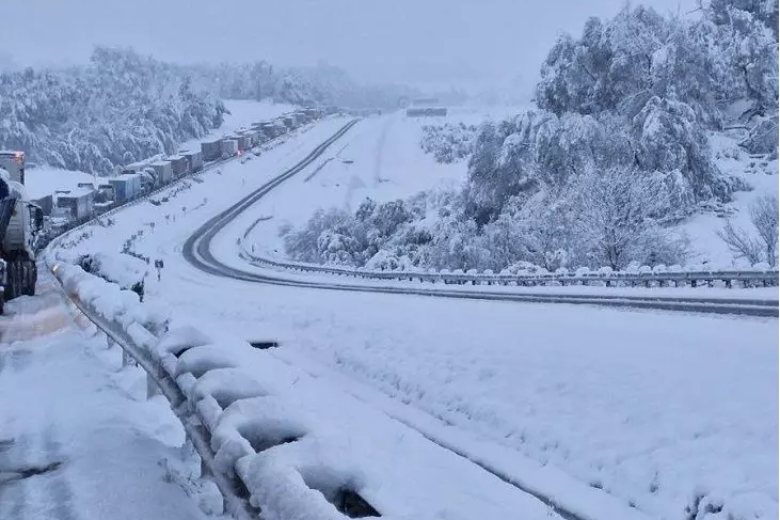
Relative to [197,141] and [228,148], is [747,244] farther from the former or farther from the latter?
[197,141]

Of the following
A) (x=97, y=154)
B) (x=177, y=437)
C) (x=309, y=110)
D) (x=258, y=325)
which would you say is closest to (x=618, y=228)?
(x=258, y=325)

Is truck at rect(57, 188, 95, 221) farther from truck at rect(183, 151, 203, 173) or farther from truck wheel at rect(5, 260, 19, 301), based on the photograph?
truck wheel at rect(5, 260, 19, 301)

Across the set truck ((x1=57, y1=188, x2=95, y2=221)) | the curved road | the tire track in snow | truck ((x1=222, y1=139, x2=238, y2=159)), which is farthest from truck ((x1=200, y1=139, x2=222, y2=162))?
truck ((x1=57, y1=188, x2=95, y2=221))

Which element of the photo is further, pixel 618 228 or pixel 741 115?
pixel 618 228

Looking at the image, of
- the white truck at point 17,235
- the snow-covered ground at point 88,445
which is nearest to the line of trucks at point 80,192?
the white truck at point 17,235

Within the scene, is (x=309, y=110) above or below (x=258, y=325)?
above

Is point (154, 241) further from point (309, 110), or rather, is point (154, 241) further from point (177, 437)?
point (309, 110)

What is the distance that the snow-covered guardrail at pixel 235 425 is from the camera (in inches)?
176

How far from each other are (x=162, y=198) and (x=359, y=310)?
219 feet

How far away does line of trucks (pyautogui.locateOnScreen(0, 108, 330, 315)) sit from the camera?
23.3 m

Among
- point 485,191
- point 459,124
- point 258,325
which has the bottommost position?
point 258,325

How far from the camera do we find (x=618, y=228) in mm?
39188

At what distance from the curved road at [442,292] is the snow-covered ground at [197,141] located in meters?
14.4

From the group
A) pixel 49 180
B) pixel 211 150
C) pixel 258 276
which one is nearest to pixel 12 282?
pixel 258 276
